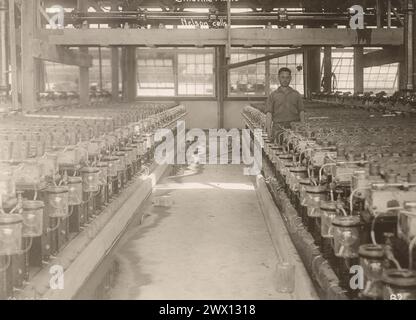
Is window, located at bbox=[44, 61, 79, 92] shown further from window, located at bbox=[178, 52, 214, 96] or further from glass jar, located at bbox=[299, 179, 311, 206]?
glass jar, located at bbox=[299, 179, 311, 206]

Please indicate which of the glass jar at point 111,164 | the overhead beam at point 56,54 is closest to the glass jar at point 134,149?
the glass jar at point 111,164

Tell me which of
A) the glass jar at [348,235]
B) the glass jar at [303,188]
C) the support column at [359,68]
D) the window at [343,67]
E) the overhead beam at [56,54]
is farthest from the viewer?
the window at [343,67]

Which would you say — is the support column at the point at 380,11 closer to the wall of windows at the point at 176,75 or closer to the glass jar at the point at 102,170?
the glass jar at the point at 102,170

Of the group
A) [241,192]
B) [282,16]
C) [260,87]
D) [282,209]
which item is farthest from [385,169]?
[260,87]

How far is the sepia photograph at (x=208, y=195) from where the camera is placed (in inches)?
121

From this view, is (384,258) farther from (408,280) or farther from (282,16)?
(282,16)

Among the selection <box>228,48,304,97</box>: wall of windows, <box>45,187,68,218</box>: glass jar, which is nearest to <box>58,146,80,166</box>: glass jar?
<box>45,187,68,218</box>: glass jar

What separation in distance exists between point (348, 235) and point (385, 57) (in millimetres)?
10142

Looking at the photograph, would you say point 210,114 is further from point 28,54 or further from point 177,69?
point 28,54

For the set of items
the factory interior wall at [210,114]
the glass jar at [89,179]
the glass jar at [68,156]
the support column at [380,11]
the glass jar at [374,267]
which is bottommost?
the glass jar at [374,267]

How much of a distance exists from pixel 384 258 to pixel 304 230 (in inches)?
92.1

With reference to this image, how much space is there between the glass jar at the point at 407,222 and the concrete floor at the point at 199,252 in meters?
1.75

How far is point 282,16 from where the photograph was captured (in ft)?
32.9

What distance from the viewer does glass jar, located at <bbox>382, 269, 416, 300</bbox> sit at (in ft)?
7.39
